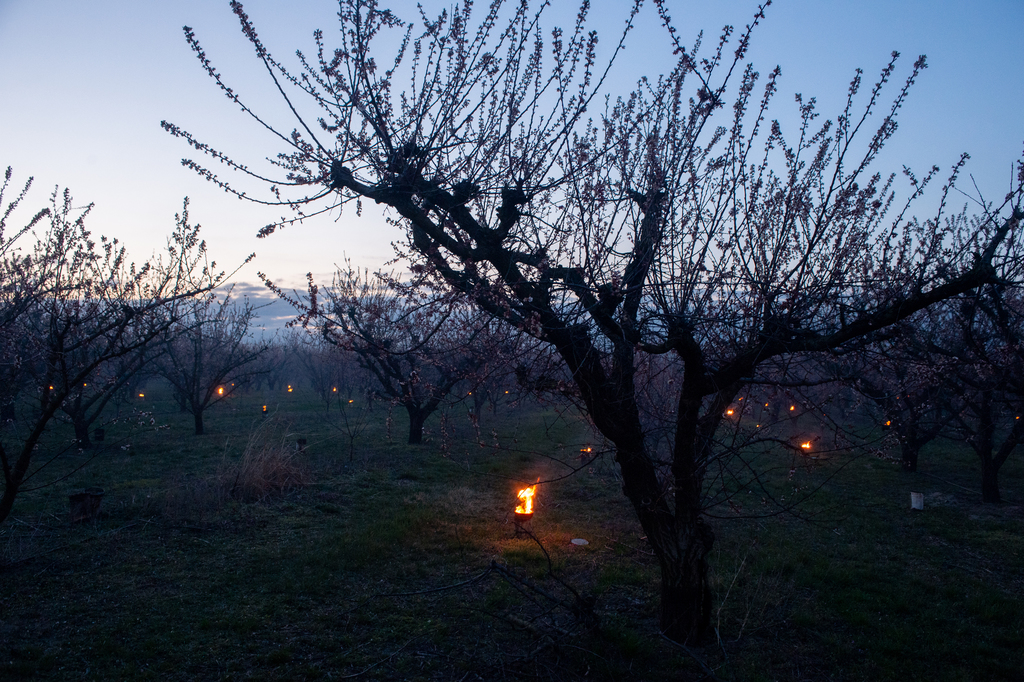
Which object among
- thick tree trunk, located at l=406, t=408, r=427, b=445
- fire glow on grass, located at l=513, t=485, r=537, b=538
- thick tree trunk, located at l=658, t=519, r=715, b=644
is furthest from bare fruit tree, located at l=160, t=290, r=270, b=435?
thick tree trunk, located at l=658, t=519, r=715, b=644

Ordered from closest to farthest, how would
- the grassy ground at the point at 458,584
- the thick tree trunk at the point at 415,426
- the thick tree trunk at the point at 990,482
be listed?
the grassy ground at the point at 458,584 < the thick tree trunk at the point at 990,482 < the thick tree trunk at the point at 415,426

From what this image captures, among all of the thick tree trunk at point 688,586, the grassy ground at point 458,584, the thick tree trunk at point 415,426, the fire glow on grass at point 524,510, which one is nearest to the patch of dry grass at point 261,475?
the grassy ground at point 458,584

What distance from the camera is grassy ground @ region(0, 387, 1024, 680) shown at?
4.62m

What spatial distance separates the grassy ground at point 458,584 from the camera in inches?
182

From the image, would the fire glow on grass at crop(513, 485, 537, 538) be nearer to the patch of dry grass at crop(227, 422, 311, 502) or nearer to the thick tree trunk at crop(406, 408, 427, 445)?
the patch of dry grass at crop(227, 422, 311, 502)

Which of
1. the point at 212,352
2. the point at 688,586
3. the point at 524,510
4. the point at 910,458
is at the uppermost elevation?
the point at 212,352

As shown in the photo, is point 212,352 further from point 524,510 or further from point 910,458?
point 910,458

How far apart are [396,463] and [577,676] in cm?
985

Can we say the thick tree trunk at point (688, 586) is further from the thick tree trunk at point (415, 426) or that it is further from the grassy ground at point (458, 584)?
the thick tree trunk at point (415, 426)

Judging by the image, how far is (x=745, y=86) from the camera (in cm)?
429

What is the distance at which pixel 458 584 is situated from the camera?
3.80 metres

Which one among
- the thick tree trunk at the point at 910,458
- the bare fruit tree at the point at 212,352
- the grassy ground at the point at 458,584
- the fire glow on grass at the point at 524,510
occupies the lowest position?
the grassy ground at the point at 458,584

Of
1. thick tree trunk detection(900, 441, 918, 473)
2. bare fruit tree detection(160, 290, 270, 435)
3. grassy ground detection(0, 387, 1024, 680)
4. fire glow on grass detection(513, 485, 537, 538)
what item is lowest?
grassy ground detection(0, 387, 1024, 680)

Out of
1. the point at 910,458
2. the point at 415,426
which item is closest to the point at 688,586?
the point at 910,458
